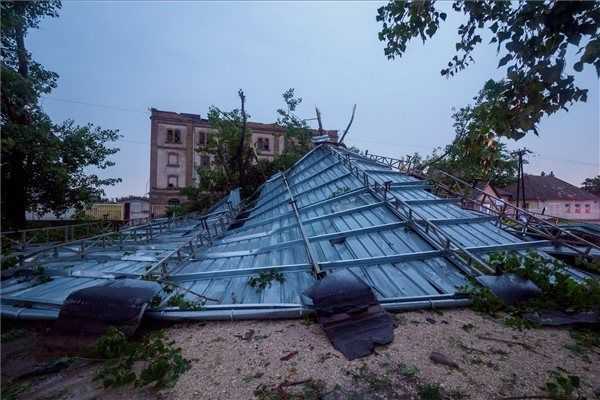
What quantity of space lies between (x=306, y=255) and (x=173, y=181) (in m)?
36.8

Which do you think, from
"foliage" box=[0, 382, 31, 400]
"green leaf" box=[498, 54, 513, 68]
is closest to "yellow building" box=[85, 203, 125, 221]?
"foliage" box=[0, 382, 31, 400]

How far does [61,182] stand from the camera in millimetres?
13445

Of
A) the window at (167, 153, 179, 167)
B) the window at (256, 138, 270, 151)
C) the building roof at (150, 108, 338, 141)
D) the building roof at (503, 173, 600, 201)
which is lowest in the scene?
the building roof at (503, 173, 600, 201)

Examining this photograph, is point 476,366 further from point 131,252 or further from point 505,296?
point 131,252

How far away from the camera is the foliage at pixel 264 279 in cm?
555

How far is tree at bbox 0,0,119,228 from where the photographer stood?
1151 cm

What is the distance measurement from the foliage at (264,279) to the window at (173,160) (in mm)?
37376

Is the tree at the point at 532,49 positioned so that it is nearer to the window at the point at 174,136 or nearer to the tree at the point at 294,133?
the tree at the point at 294,133

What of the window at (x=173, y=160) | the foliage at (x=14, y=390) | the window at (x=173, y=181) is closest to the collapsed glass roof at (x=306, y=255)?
the foliage at (x=14, y=390)

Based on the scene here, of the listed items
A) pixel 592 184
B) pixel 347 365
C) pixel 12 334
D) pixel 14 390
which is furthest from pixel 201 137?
pixel 592 184

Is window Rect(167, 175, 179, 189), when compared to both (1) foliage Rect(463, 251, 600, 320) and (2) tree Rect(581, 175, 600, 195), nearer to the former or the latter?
(1) foliage Rect(463, 251, 600, 320)

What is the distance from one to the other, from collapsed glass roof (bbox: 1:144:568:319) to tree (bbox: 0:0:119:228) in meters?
6.27

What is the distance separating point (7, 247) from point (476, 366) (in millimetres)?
12441

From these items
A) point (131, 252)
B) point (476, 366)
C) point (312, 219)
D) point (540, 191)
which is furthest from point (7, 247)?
point (540, 191)
